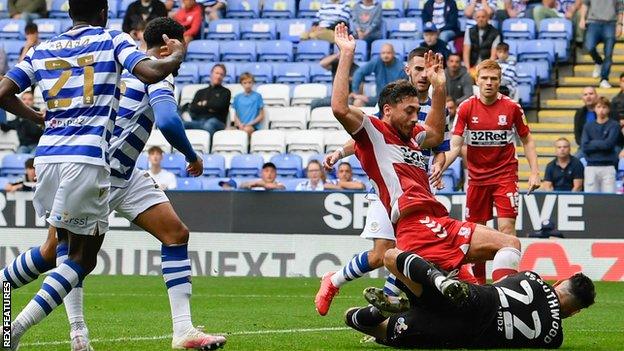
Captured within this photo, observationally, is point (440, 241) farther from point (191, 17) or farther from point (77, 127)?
point (191, 17)

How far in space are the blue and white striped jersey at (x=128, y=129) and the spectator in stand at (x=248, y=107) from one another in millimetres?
13250

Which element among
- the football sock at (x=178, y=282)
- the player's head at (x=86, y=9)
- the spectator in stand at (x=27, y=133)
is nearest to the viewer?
the player's head at (x=86, y=9)

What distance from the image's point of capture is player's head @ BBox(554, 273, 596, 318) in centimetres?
890

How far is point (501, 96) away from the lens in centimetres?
1445

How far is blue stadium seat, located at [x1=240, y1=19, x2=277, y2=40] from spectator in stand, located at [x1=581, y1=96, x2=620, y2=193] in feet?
25.2

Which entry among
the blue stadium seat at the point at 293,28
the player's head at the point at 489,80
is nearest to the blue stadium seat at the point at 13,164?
the blue stadium seat at the point at 293,28

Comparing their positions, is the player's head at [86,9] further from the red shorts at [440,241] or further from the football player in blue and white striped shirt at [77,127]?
the red shorts at [440,241]

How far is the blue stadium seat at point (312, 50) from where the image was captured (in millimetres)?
24547

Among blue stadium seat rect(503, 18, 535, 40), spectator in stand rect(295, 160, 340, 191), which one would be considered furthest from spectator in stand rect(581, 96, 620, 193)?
blue stadium seat rect(503, 18, 535, 40)

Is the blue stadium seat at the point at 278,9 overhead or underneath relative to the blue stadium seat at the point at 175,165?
overhead

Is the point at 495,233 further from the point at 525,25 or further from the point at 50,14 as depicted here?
the point at 50,14

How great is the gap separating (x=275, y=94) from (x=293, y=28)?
251 centimetres

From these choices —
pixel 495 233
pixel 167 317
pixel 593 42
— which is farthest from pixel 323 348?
pixel 593 42

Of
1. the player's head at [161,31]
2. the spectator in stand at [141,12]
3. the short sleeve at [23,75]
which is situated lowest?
the short sleeve at [23,75]
